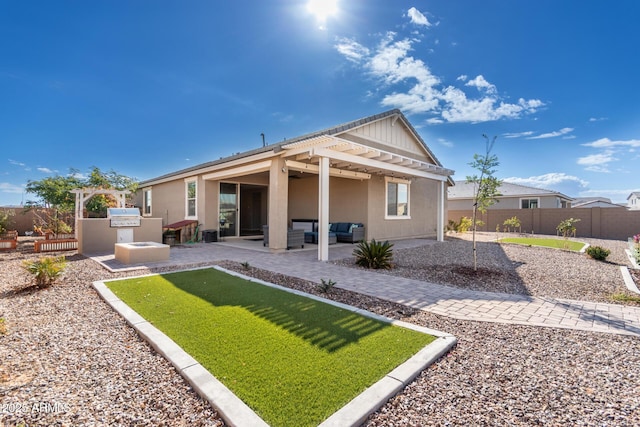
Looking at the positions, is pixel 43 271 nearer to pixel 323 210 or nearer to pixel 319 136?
pixel 323 210

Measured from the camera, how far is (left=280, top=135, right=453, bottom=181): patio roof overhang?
8.34m

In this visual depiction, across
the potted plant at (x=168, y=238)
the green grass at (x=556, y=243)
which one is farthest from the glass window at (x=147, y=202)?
the green grass at (x=556, y=243)

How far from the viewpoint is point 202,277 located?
20.4 feet

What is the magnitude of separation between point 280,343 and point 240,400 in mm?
969

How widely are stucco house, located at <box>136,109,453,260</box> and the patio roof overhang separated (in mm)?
36

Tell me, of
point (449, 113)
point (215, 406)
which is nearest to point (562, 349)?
point (215, 406)

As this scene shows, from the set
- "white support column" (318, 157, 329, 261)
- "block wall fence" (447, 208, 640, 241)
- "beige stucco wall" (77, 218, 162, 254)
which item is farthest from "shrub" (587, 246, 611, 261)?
"beige stucco wall" (77, 218, 162, 254)

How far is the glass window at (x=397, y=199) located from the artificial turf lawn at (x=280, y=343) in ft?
31.7

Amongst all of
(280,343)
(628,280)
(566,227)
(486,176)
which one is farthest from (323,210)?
(566,227)

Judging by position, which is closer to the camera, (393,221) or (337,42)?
(337,42)

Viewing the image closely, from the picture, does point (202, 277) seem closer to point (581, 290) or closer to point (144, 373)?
point (144, 373)

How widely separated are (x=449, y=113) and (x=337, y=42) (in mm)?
7098

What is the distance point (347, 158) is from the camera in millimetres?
9164

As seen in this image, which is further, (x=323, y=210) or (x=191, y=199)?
(x=191, y=199)
